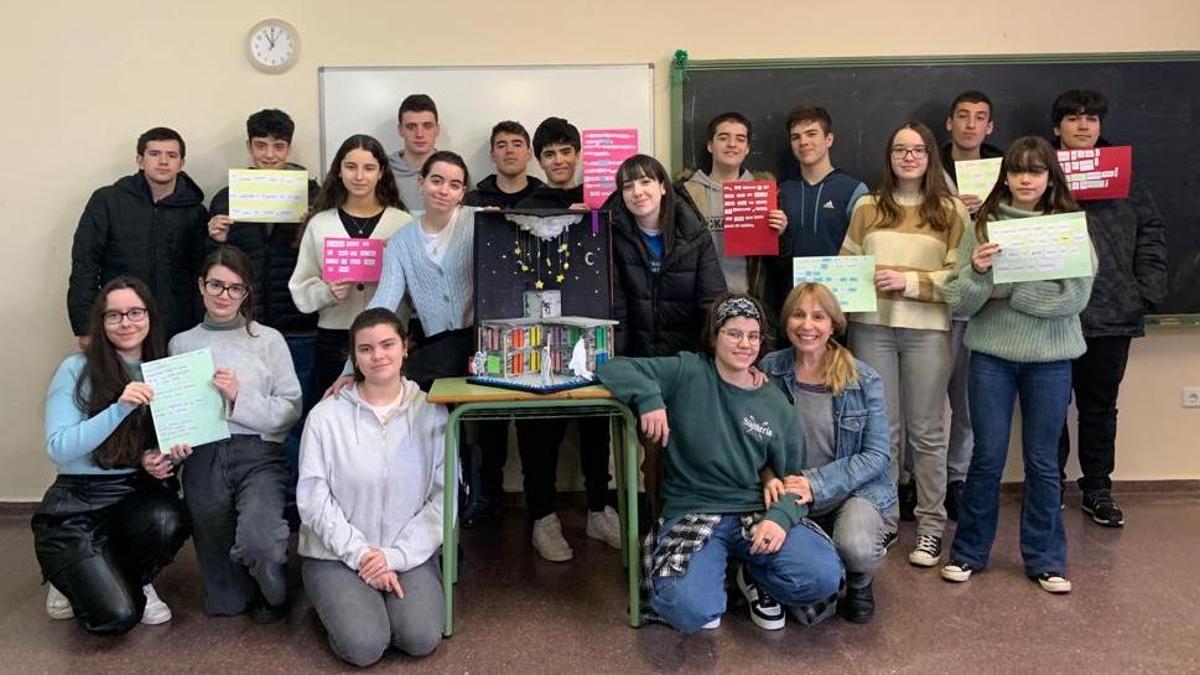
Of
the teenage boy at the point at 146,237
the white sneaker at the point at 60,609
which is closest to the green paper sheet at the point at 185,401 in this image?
the white sneaker at the point at 60,609

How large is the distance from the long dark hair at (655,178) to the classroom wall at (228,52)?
94 centimetres

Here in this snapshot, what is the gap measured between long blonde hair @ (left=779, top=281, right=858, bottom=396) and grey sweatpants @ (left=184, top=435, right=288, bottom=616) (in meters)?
1.71

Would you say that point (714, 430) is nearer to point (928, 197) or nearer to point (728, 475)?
point (728, 475)

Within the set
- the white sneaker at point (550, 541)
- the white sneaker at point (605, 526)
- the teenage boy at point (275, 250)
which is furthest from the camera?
the teenage boy at point (275, 250)

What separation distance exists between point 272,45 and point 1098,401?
371cm

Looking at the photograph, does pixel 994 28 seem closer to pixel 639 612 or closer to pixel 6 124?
pixel 639 612

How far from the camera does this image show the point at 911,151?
276 centimetres

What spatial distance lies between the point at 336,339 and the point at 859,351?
75.2 inches

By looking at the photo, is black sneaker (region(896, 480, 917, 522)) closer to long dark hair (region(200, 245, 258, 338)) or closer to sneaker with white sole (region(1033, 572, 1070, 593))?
sneaker with white sole (region(1033, 572, 1070, 593))

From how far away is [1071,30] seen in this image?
3.53m

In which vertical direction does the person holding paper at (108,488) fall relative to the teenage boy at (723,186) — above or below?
A: below

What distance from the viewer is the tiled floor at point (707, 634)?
2.18m

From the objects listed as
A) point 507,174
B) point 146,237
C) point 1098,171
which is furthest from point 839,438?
point 146,237

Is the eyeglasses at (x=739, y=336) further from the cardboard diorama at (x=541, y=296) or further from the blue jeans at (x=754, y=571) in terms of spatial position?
the blue jeans at (x=754, y=571)
